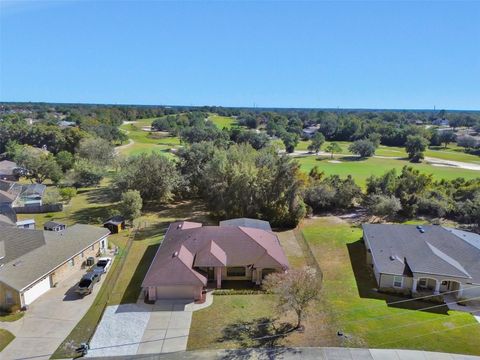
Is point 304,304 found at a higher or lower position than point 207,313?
higher

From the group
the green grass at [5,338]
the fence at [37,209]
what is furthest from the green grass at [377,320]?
the fence at [37,209]

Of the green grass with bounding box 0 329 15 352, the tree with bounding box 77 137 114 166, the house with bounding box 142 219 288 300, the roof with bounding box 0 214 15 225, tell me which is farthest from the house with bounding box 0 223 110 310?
the tree with bounding box 77 137 114 166

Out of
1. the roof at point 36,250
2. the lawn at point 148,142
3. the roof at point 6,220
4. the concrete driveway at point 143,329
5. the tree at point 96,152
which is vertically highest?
the tree at point 96,152

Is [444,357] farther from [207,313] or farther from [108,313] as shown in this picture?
[108,313]

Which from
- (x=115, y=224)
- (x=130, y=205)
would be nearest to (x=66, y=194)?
(x=130, y=205)

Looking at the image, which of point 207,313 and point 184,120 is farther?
point 184,120

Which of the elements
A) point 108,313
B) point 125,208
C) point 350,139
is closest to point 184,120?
point 350,139

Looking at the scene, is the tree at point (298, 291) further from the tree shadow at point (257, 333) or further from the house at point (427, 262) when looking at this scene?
the house at point (427, 262)
